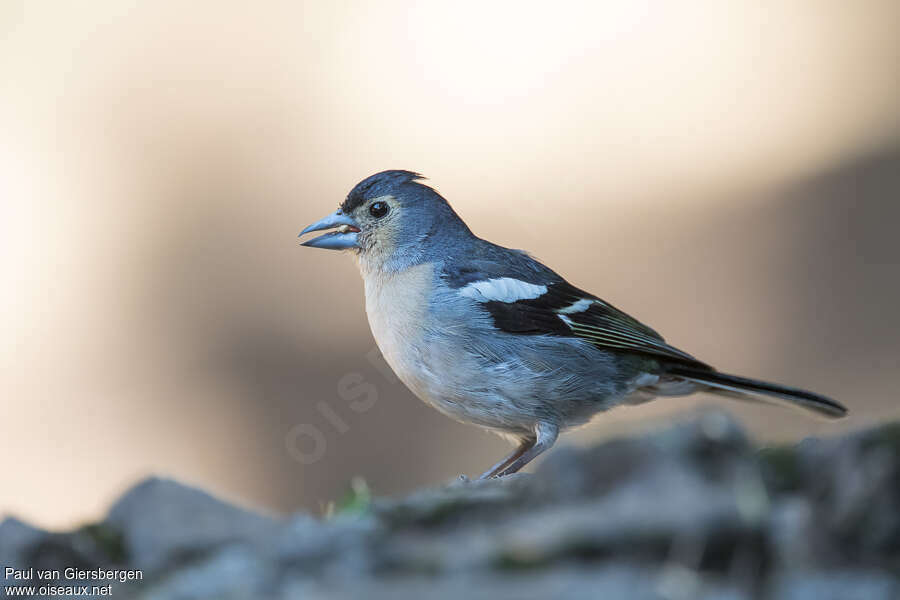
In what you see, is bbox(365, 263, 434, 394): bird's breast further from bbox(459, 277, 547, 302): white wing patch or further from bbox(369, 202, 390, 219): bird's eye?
bbox(369, 202, 390, 219): bird's eye

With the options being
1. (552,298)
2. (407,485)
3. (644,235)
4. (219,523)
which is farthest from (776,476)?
(644,235)

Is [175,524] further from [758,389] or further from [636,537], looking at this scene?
[758,389]

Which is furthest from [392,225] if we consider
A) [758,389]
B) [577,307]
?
[758,389]

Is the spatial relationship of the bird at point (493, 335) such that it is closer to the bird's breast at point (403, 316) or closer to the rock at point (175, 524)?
the bird's breast at point (403, 316)

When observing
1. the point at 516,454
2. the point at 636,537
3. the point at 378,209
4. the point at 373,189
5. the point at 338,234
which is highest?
the point at 373,189

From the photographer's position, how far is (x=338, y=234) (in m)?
5.30

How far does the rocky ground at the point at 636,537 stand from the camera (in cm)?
184

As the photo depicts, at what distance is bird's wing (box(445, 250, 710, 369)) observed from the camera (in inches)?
187

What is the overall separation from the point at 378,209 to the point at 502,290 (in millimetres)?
926

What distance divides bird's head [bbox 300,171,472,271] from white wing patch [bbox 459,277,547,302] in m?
0.39

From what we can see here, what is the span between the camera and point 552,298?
4992mm

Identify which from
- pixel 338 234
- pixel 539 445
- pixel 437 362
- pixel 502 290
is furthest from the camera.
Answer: pixel 338 234

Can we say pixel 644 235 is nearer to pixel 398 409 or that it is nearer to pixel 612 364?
pixel 398 409

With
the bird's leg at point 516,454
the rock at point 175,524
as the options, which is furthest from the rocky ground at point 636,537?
the bird's leg at point 516,454
